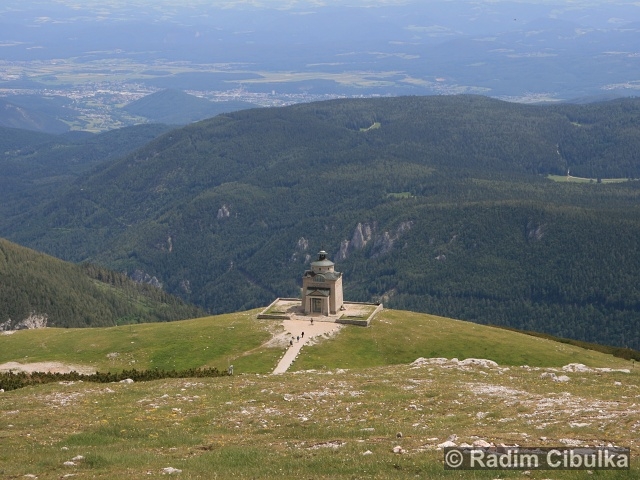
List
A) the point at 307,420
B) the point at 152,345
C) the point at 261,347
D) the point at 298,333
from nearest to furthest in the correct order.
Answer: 1. the point at 307,420
2. the point at 261,347
3. the point at 152,345
4. the point at 298,333

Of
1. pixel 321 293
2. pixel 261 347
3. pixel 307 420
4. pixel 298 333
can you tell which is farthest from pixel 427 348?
pixel 307 420

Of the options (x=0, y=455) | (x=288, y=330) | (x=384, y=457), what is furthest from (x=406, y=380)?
(x=288, y=330)

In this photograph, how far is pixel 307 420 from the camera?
59.7 metres

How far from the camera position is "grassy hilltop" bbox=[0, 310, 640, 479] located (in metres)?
48.0

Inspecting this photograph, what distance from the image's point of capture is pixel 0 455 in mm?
52062

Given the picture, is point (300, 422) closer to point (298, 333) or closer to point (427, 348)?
point (427, 348)

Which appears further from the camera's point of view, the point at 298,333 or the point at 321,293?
the point at 321,293

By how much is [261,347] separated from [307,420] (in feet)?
164

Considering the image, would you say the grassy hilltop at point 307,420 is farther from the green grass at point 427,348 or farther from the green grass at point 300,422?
the green grass at point 427,348

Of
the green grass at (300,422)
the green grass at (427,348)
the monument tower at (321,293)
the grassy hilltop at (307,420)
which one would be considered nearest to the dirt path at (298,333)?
the green grass at (427,348)

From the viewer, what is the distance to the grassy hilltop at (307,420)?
48.0 m

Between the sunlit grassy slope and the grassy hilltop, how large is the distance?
165 inches

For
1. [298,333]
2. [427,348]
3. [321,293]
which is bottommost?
[427,348]

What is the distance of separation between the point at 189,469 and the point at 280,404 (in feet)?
61.3
